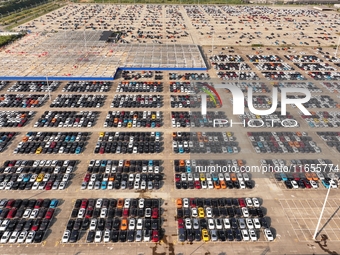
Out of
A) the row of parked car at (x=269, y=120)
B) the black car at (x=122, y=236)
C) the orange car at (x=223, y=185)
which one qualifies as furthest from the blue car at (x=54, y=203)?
the row of parked car at (x=269, y=120)

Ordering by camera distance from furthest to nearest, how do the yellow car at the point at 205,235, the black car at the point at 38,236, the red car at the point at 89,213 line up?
1. the red car at the point at 89,213
2. the yellow car at the point at 205,235
3. the black car at the point at 38,236

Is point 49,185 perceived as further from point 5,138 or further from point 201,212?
point 201,212

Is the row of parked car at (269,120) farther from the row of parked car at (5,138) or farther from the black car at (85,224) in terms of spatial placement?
the row of parked car at (5,138)

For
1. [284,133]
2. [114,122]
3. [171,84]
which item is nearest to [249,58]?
[171,84]

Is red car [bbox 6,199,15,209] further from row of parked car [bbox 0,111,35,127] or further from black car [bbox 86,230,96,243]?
row of parked car [bbox 0,111,35,127]

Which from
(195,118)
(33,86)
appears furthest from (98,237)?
(33,86)

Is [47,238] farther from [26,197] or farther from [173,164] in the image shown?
[173,164]
